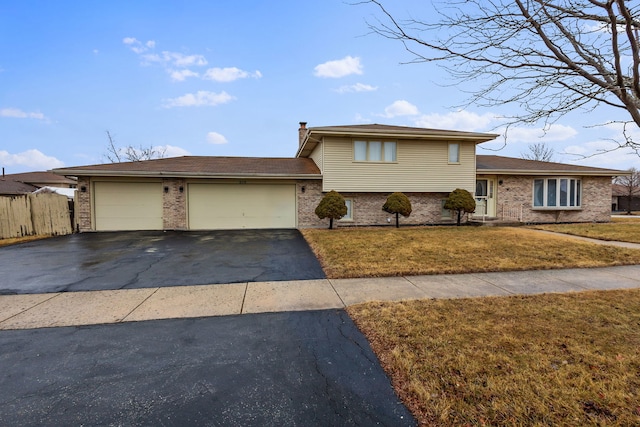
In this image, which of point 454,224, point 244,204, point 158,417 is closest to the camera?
point 158,417

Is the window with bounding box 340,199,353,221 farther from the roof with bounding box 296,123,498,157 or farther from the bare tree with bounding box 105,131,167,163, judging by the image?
the bare tree with bounding box 105,131,167,163

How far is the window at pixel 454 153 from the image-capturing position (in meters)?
14.0

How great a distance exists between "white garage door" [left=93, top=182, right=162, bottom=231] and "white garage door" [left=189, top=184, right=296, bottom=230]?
1531mm

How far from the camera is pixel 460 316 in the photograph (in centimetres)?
380

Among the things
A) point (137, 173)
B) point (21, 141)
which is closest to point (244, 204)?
point (137, 173)

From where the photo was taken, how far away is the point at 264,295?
4.84 meters

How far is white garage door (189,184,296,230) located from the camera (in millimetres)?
13352

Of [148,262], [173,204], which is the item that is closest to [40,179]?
[173,204]

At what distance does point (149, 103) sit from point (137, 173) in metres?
10.3

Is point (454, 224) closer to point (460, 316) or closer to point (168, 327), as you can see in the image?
point (460, 316)

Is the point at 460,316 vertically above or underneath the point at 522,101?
underneath

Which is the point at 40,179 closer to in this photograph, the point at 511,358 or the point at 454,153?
the point at 454,153

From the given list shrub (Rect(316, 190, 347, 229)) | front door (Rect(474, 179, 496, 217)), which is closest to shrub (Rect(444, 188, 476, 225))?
front door (Rect(474, 179, 496, 217))

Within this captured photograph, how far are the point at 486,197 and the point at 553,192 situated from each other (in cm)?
370
